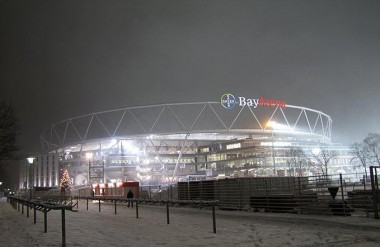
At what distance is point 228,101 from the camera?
11481 cm

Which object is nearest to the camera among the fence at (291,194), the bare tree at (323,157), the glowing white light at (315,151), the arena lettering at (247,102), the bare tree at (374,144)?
the fence at (291,194)

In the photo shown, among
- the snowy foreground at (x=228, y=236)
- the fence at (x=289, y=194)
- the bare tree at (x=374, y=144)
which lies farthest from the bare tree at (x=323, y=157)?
the snowy foreground at (x=228, y=236)

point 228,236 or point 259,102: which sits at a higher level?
point 259,102

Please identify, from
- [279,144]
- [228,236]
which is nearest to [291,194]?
[228,236]

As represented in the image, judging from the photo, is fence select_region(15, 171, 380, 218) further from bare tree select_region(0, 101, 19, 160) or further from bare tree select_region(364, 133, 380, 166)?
bare tree select_region(364, 133, 380, 166)

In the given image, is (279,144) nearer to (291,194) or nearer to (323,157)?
(323,157)

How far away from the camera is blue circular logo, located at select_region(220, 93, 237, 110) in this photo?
11404 centimetres

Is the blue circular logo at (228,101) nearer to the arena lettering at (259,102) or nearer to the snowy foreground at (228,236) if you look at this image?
the arena lettering at (259,102)

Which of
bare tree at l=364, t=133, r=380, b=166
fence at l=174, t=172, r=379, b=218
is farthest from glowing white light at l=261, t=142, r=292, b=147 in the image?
fence at l=174, t=172, r=379, b=218

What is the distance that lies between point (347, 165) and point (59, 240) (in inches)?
4577

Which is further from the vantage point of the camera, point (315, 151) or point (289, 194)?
point (315, 151)

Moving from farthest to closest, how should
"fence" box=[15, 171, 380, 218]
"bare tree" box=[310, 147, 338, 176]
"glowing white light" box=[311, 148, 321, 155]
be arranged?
"glowing white light" box=[311, 148, 321, 155] < "bare tree" box=[310, 147, 338, 176] < "fence" box=[15, 171, 380, 218]

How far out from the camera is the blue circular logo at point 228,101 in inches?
4490

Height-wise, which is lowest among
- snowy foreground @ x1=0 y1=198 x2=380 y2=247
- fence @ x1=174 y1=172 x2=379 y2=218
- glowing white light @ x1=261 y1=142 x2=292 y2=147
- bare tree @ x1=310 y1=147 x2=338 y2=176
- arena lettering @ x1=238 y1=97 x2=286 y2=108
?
snowy foreground @ x1=0 y1=198 x2=380 y2=247
